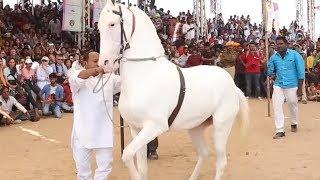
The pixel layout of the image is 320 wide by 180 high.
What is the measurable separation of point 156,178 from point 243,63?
32.7ft

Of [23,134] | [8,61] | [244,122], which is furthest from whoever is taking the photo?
[8,61]

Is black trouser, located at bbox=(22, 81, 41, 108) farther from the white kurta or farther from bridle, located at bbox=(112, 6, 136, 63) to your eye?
bridle, located at bbox=(112, 6, 136, 63)

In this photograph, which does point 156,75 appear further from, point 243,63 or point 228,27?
point 228,27

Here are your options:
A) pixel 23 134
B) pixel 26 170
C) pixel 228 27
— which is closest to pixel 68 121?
pixel 23 134

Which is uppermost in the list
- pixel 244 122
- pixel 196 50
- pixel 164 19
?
pixel 164 19

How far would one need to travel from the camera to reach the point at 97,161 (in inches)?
217

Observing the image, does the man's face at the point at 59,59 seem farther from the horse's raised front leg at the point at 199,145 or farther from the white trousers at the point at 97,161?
the white trousers at the point at 97,161

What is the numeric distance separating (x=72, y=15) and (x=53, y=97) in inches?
141

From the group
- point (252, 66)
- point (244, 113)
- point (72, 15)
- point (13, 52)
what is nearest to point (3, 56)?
point (13, 52)

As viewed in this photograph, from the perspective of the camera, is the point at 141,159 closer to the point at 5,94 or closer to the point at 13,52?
the point at 5,94

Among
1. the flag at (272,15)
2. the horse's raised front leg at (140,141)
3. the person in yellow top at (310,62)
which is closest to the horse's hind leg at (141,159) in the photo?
the horse's raised front leg at (140,141)

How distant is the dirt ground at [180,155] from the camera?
23.1ft

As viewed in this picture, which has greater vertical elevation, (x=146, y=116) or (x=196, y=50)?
(x=196, y=50)

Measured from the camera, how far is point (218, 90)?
6.00 m
